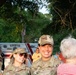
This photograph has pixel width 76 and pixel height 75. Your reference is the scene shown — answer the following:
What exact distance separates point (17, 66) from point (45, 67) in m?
0.41

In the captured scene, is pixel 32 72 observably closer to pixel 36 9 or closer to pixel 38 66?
pixel 38 66

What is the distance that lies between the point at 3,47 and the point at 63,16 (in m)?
1.93

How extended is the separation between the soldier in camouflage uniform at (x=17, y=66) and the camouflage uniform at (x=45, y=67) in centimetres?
17

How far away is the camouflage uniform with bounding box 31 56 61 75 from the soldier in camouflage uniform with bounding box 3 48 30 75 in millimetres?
169

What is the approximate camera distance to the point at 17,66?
14.2 ft

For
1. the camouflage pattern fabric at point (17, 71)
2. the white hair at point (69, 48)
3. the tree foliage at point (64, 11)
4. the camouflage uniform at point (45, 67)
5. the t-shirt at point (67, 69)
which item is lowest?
the camouflage pattern fabric at point (17, 71)

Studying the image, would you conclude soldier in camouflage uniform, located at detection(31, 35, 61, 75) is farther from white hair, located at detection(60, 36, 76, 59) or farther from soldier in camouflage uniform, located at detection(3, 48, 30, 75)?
white hair, located at detection(60, 36, 76, 59)

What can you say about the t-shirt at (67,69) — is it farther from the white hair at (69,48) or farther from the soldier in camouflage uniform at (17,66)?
the soldier in camouflage uniform at (17,66)

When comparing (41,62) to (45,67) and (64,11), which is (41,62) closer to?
(45,67)

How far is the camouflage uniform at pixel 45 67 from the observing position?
406 cm

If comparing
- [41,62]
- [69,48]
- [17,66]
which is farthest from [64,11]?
[69,48]

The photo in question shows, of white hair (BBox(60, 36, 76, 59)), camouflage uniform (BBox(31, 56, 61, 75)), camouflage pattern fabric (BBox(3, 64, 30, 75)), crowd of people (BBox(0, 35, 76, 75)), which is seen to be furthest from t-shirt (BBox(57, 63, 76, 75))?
camouflage pattern fabric (BBox(3, 64, 30, 75))

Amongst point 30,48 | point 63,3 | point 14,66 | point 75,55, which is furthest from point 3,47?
point 75,55

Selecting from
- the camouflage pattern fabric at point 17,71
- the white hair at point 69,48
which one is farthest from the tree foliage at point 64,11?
the white hair at point 69,48
